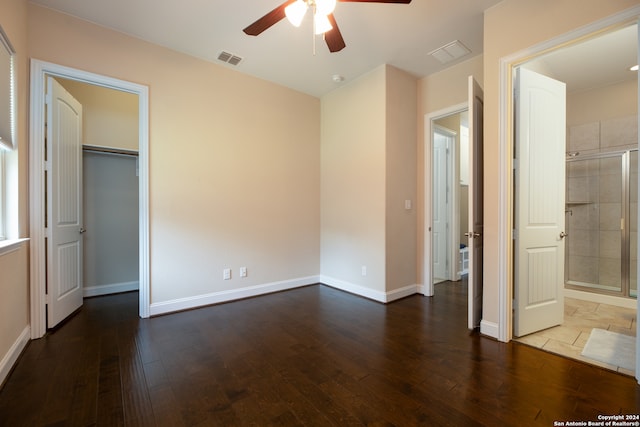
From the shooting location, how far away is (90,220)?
3.84 meters

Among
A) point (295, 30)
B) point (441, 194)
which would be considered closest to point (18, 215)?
point (295, 30)

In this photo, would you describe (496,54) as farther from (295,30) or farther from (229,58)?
(229,58)

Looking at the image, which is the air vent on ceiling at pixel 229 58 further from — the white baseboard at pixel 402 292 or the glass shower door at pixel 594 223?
the glass shower door at pixel 594 223

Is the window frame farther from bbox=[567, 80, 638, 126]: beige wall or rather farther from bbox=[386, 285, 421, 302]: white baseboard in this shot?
bbox=[567, 80, 638, 126]: beige wall

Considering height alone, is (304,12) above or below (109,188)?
above

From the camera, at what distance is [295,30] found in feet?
9.24

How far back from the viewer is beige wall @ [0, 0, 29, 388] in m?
1.99

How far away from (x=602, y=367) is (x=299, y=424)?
7.33 feet

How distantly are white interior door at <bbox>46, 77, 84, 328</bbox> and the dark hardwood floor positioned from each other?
1.15ft

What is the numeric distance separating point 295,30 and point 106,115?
2847 mm

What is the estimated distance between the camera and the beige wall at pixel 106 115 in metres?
3.67

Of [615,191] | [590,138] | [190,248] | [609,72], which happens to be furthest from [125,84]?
[615,191]

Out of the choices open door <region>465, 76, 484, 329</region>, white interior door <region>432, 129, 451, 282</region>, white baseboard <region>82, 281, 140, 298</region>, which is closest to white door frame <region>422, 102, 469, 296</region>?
white interior door <region>432, 129, 451, 282</region>

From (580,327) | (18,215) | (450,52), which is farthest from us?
(450,52)
